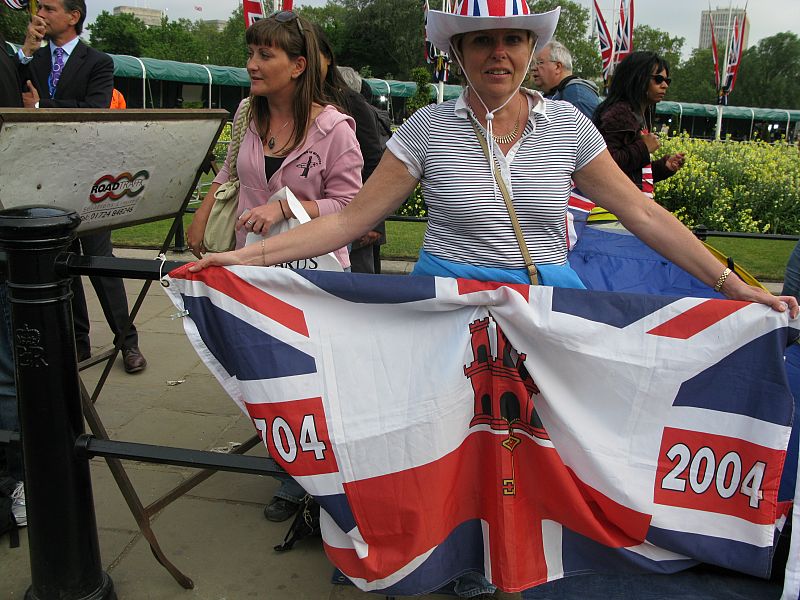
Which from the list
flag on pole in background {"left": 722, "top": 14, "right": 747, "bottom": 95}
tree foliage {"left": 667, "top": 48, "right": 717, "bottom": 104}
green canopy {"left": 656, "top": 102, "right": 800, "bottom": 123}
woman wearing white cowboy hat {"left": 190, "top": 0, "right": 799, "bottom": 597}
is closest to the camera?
woman wearing white cowboy hat {"left": 190, "top": 0, "right": 799, "bottom": 597}

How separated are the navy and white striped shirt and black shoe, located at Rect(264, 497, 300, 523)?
1.43m

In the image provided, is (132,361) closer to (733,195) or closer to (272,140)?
(272,140)

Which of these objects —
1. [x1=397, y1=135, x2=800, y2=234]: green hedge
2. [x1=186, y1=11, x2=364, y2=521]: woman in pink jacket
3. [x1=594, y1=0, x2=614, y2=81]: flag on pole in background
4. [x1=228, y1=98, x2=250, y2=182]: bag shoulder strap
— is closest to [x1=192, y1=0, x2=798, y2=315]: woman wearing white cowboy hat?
[x1=186, y1=11, x2=364, y2=521]: woman in pink jacket

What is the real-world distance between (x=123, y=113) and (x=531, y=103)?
4.97 feet

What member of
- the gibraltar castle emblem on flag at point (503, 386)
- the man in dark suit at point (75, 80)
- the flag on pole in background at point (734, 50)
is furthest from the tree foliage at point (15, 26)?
the gibraltar castle emblem on flag at point (503, 386)

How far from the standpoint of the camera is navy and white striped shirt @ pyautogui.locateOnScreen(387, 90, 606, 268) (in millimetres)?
2398

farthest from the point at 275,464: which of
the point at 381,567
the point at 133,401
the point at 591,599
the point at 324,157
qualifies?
the point at 133,401

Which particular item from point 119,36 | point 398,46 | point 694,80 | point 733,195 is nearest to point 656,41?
point 694,80

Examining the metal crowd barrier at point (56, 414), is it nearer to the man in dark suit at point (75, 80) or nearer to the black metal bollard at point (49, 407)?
the black metal bollard at point (49, 407)

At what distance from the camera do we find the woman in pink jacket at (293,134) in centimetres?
309

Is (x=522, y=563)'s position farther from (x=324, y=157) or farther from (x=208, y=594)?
(x=324, y=157)

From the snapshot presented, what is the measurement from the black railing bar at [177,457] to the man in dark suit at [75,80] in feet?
7.90

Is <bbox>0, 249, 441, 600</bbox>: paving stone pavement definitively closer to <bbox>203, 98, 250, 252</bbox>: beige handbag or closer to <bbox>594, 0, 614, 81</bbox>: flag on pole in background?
<bbox>203, 98, 250, 252</bbox>: beige handbag

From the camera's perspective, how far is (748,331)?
7.03ft
